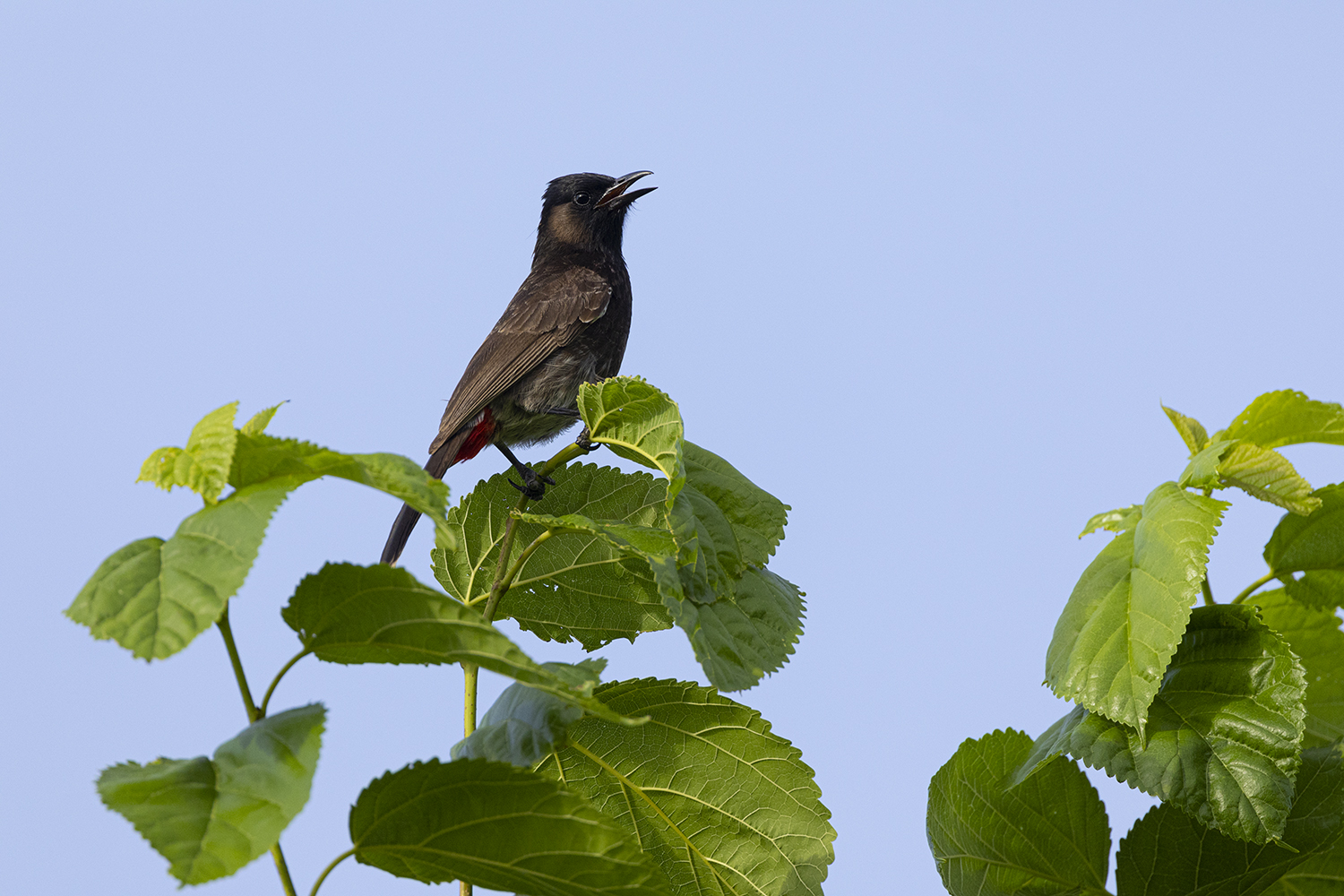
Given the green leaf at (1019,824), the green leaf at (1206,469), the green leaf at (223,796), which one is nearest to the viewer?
the green leaf at (223,796)

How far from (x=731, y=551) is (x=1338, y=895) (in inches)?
47.5

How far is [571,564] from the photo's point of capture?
6.70 ft

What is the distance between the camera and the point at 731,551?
1764 mm

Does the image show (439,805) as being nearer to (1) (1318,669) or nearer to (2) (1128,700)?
(2) (1128,700)

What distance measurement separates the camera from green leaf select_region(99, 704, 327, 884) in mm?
1099

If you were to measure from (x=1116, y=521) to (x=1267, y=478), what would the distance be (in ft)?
0.78

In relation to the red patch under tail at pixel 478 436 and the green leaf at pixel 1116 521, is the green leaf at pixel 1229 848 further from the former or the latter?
the red patch under tail at pixel 478 436

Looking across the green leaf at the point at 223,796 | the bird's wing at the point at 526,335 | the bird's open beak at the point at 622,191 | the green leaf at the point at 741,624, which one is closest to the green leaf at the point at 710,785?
the green leaf at the point at 741,624

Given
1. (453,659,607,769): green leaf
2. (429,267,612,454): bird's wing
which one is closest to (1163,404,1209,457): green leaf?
(453,659,607,769): green leaf

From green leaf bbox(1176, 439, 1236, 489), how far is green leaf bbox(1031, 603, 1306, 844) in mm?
200

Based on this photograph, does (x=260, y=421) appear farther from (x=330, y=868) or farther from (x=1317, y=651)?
(x=1317, y=651)

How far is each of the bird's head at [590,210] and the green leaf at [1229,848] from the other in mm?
4268

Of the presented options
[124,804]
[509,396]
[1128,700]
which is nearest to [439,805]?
[124,804]

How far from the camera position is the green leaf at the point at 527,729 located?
1523 mm
